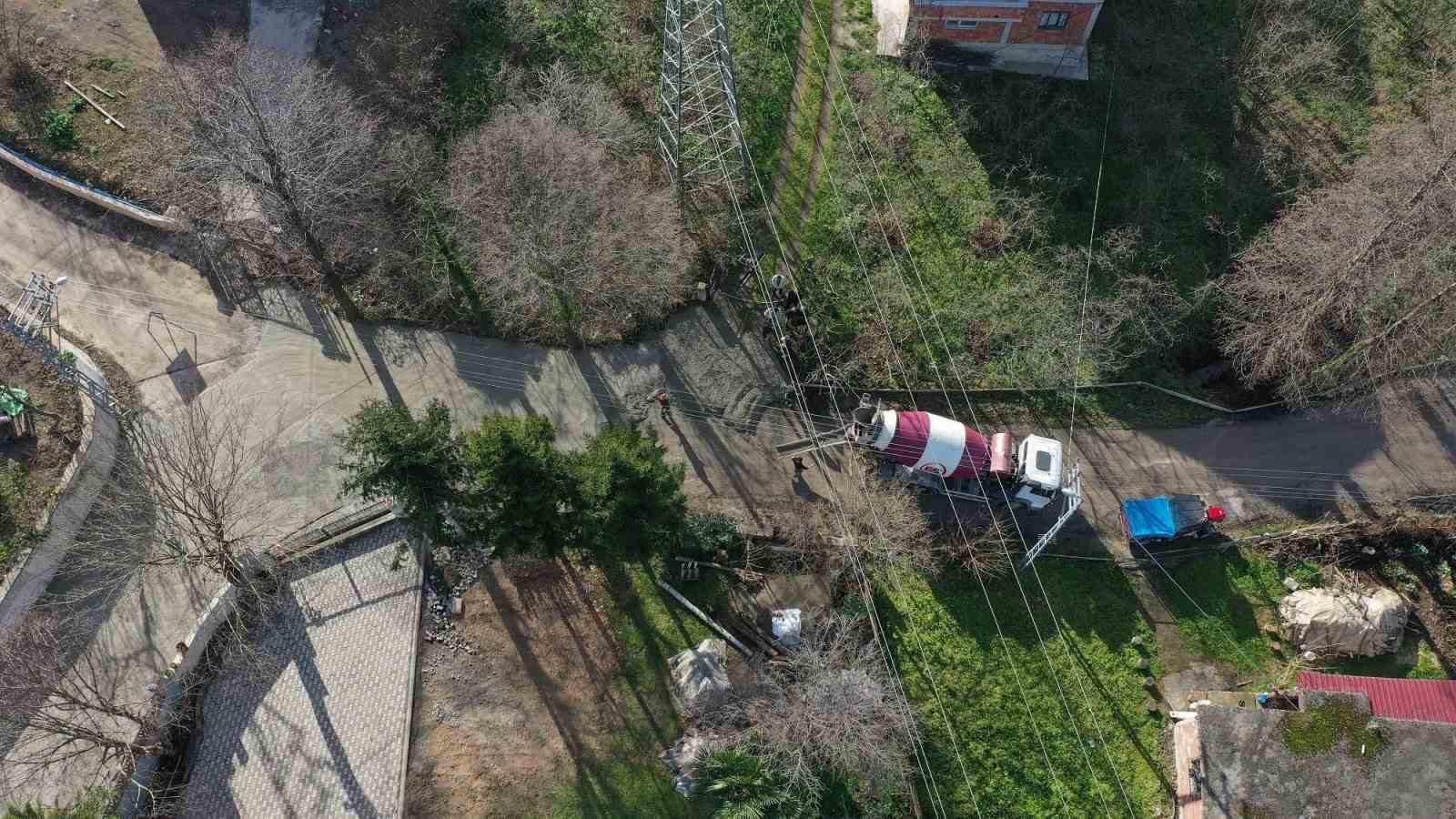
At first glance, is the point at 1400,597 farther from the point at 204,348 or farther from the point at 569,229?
the point at 204,348

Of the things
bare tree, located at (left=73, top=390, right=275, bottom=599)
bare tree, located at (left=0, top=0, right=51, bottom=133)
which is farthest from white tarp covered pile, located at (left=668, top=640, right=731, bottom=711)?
bare tree, located at (left=0, top=0, right=51, bottom=133)

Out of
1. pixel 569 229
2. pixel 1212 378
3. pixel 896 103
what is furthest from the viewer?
pixel 896 103

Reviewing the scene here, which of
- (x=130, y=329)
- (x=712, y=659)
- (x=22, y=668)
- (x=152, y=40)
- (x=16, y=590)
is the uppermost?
(x=152, y=40)

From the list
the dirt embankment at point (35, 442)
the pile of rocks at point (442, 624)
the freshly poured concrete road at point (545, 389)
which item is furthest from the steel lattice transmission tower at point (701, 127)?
the dirt embankment at point (35, 442)

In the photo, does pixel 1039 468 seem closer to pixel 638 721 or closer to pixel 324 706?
pixel 638 721

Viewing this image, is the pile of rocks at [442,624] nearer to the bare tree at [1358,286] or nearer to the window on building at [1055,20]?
the bare tree at [1358,286]

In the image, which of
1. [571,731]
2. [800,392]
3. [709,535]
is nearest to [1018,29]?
[800,392]

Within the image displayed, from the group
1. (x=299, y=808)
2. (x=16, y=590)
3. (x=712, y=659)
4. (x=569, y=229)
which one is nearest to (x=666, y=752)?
(x=712, y=659)
